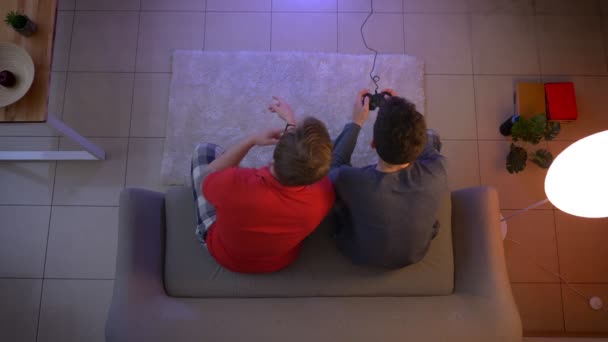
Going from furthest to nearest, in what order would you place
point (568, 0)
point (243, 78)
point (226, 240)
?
point (568, 0) → point (243, 78) → point (226, 240)

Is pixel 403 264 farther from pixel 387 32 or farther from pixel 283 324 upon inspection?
pixel 387 32

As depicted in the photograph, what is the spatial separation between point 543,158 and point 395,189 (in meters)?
1.36

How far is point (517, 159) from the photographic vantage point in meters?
2.01

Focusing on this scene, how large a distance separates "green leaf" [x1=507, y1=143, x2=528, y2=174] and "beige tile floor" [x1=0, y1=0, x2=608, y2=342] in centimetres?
16

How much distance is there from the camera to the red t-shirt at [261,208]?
43.9 inches

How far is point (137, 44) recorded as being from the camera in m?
2.30

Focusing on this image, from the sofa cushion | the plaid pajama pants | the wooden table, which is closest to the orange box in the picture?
the sofa cushion

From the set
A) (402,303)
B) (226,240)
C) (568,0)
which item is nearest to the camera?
(226,240)

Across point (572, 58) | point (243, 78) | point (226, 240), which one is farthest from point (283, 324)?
point (572, 58)

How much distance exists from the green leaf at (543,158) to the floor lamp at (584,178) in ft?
2.41

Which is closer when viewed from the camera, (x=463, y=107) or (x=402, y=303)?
(x=402, y=303)

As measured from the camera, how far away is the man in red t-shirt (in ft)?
3.38

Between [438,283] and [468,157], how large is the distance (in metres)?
0.99

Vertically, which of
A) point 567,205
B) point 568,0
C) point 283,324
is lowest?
point 283,324
